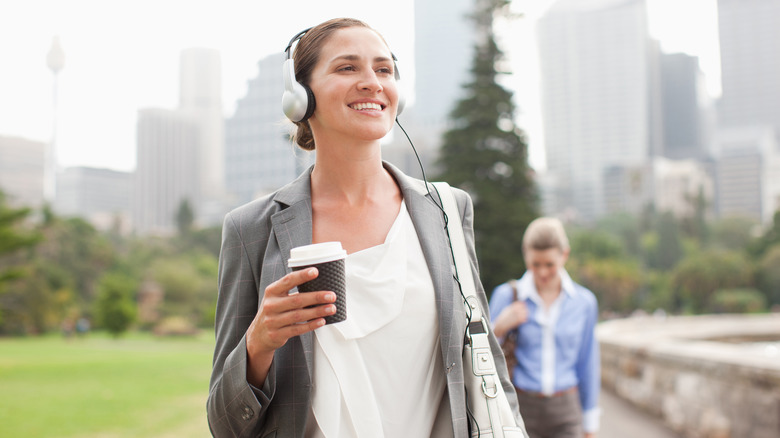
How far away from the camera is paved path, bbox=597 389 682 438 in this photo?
261 inches

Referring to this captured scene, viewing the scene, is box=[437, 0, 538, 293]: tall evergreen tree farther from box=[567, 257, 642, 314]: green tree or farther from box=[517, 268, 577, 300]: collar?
box=[567, 257, 642, 314]: green tree

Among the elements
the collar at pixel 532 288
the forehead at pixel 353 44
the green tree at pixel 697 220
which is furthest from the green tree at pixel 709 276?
the forehead at pixel 353 44

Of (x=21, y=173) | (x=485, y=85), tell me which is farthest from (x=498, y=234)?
(x=21, y=173)

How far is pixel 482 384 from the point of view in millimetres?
1461

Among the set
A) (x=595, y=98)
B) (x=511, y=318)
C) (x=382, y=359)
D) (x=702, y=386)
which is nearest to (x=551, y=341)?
(x=511, y=318)

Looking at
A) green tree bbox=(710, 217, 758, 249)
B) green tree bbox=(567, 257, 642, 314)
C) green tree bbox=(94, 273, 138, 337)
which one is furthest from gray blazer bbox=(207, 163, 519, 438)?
green tree bbox=(710, 217, 758, 249)

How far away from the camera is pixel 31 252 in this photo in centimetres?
4738

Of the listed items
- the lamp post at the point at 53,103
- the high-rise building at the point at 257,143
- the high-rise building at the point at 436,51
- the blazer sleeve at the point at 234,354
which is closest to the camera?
the blazer sleeve at the point at 234,354

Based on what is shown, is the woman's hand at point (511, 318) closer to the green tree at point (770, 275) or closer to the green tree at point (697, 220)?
the green tree at point (770, 275)

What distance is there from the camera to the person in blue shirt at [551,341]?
10.8 feet

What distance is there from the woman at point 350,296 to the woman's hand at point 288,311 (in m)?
0.03

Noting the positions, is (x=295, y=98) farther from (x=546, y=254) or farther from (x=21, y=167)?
(x=21, y=167)

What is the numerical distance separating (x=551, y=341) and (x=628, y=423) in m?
4.53

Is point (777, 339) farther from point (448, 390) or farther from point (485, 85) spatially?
point (448, 390)
